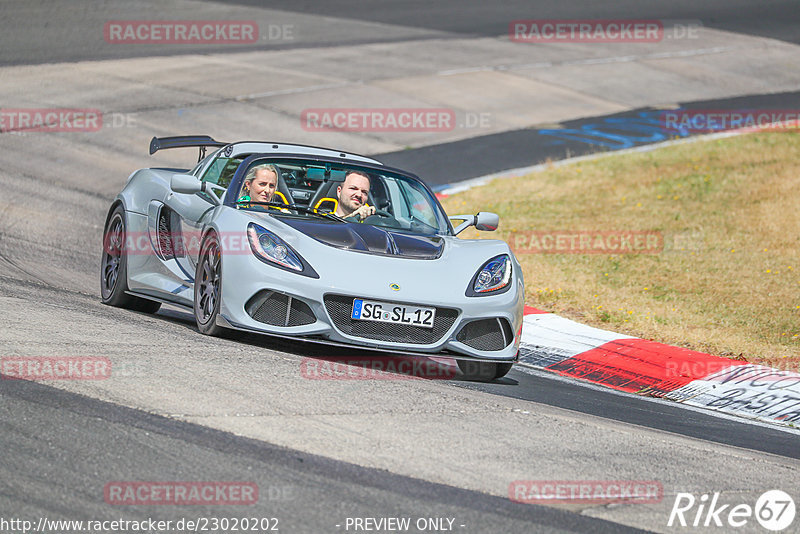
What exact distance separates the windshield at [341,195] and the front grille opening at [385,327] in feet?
3.24

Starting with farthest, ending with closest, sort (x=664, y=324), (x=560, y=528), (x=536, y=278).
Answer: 1. (x=536, y=278)
2. (x=664, y=324)
3. (x=560, y=528)

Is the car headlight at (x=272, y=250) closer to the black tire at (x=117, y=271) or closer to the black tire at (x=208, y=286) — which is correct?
the black tire at (x=208, y=286)

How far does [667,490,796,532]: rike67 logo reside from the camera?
16.1ft

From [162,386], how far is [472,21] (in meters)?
25.8

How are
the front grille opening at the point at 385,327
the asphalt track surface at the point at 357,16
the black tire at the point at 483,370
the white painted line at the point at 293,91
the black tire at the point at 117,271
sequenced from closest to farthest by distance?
1. the front grille opening at the point at 385,327
2. the black tire at the point at 483,370
3. the black tire at the point at 117,271
4. the white painted line at the point at 293,91
5. the asphalt track surface at the point at 357,16

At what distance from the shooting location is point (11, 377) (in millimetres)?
5746

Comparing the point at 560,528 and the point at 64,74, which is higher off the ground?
the point at 64,74

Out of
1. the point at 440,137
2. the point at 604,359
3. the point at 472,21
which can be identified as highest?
the point at 472,21

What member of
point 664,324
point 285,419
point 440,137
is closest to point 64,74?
point 440,137

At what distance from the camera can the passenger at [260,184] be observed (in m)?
8.20

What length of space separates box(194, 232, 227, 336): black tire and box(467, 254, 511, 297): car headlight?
1622mm

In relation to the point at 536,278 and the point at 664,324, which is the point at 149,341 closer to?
the point at 664,324

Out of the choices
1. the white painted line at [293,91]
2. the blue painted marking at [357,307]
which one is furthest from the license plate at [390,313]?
Answer: the white painted line at [293,91]

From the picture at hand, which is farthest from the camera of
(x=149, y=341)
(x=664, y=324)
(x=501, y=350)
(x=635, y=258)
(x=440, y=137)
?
(x=440, y=137)
